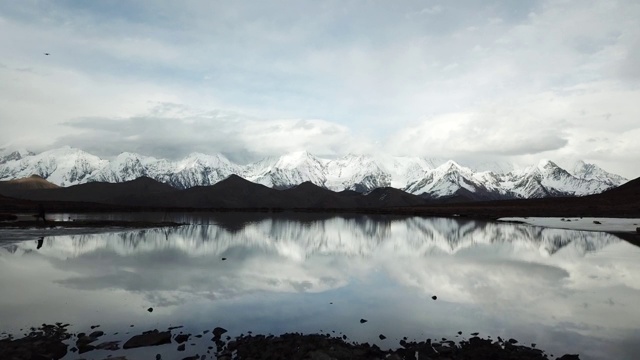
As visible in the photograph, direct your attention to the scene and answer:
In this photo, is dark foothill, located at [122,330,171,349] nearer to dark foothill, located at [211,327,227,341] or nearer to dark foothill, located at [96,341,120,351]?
dark foothill, located at [96,341,120,351]

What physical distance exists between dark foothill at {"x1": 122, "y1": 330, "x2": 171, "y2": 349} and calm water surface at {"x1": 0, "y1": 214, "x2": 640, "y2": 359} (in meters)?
0.63

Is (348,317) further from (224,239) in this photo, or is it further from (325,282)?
(224,239)

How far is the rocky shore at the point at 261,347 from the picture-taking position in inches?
679

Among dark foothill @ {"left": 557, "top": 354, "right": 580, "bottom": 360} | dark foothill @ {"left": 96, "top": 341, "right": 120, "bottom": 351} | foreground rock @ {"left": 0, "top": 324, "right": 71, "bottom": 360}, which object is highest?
foreground rock @ {"left": 0, "top": 324, "right": 71, "bottom": 360}

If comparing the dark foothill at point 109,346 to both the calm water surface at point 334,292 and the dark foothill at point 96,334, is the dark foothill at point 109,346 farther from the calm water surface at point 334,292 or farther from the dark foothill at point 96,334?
the dark foothill at point 96,334

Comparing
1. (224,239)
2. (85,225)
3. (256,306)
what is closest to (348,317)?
(256,306)

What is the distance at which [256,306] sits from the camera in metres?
25.3

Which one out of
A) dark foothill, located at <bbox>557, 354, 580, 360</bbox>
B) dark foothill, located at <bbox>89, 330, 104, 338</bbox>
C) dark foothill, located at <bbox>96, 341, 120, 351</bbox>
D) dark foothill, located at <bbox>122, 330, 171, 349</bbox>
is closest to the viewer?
dark foothill, located at <bbox>557, 354, 580, 360</bbox>

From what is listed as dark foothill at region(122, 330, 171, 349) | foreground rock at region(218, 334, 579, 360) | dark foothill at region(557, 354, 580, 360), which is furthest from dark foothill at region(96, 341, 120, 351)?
dark foothill at region(557, 354, 580, 360)

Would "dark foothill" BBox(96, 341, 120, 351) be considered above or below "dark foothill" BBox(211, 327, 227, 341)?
below

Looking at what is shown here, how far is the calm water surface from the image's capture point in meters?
21.2

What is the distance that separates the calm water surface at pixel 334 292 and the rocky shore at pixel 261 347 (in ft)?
2.14

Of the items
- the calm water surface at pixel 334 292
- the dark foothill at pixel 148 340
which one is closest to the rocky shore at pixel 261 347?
the dark foothill at pixel 148 340

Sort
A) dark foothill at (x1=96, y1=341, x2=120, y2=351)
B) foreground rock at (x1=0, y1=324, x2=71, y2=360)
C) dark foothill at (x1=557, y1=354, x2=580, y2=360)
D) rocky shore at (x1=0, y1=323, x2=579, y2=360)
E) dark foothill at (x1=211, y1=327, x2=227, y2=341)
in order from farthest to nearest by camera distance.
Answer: dark foothill at (x1=211, y1=327, x2=227, y2=341), dark foothill at (x1=96, y1=341, x2=120, y2=351), dark foothill at (x1=557, y1=354, x2=580, y2=360), rocky shore at (x1=0, y1=323, x2=579, y2=360), foreground rock at (x1=0, y1=324, x2=71, y2=360)
